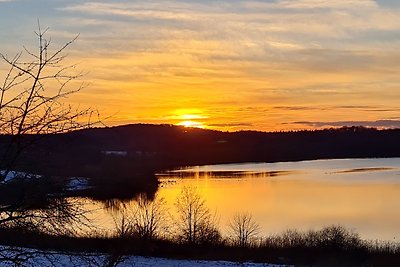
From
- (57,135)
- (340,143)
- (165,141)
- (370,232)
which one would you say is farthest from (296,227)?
(340,143)

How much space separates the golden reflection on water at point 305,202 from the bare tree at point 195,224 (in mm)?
1124

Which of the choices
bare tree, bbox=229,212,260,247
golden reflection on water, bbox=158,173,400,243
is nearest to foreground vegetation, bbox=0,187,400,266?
bare tree, bbox=229,212,260,247

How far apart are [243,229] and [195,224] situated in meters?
2.93

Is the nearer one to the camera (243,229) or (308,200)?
(243,229)

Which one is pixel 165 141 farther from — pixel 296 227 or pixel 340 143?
pixel 296 227

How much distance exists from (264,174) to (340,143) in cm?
3928

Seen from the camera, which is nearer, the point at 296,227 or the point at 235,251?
the point at 235,251

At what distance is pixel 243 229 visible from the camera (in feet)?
103

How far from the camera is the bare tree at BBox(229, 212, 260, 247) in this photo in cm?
3044

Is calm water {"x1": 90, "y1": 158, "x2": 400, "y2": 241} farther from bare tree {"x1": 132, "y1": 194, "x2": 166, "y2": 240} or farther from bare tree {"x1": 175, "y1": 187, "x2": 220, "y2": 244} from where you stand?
bare tree {"x1": 132, "y1": 194, "x2": 166, "y2": 240}

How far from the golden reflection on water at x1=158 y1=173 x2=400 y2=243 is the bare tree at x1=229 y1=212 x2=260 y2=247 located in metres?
0.60

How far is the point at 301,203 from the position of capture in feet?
141

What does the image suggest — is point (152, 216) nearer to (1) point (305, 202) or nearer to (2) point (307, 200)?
(1) point (305, 202)

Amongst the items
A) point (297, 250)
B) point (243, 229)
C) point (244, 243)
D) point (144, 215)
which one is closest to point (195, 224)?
point (243, 229)
